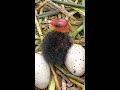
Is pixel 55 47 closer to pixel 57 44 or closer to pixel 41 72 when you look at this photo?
pixel 57 44

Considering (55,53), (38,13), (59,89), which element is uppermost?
(38,13)

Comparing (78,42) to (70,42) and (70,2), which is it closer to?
(70,42)

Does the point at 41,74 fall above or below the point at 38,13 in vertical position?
below

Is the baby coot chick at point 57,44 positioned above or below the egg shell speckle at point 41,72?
above

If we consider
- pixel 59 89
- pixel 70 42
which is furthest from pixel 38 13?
pixel 59 89
